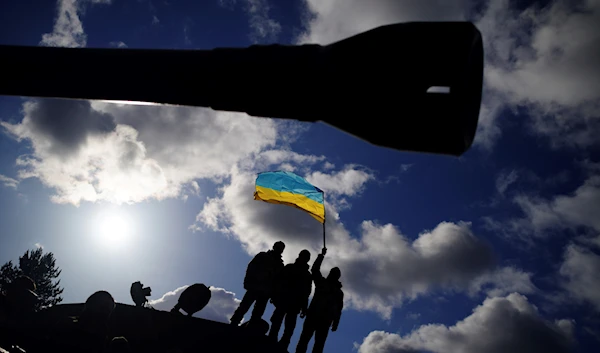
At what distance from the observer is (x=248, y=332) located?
8.62m

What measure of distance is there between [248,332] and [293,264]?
1711 millimetres

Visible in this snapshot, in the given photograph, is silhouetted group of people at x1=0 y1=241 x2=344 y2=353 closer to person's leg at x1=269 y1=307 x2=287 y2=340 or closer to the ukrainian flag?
person's leg at x1=269 y1=307 x2=287 y2=340

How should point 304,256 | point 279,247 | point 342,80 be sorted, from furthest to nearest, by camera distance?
point 279,247, point 304,256, point 342,80

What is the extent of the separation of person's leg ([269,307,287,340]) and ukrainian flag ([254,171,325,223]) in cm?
340

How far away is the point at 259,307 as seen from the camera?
8.84 m

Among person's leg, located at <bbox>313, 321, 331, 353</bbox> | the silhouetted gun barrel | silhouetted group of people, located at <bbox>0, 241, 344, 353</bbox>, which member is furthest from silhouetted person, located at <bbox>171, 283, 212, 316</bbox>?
the silhouetted gun barrel

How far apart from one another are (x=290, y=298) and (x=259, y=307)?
78 cm

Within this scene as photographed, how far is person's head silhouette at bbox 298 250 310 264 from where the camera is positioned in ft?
28.8

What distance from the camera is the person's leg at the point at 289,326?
8.54 m

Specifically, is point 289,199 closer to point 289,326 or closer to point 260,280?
point 260,280

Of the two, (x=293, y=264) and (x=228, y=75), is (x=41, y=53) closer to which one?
(x=228, y=75)

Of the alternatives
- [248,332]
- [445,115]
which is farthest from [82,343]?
[445,115]

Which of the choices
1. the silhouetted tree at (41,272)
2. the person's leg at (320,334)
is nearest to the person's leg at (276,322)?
the person's leg at (320,334)

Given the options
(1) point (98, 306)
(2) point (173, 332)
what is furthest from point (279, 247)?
(1) point (98, 306)
